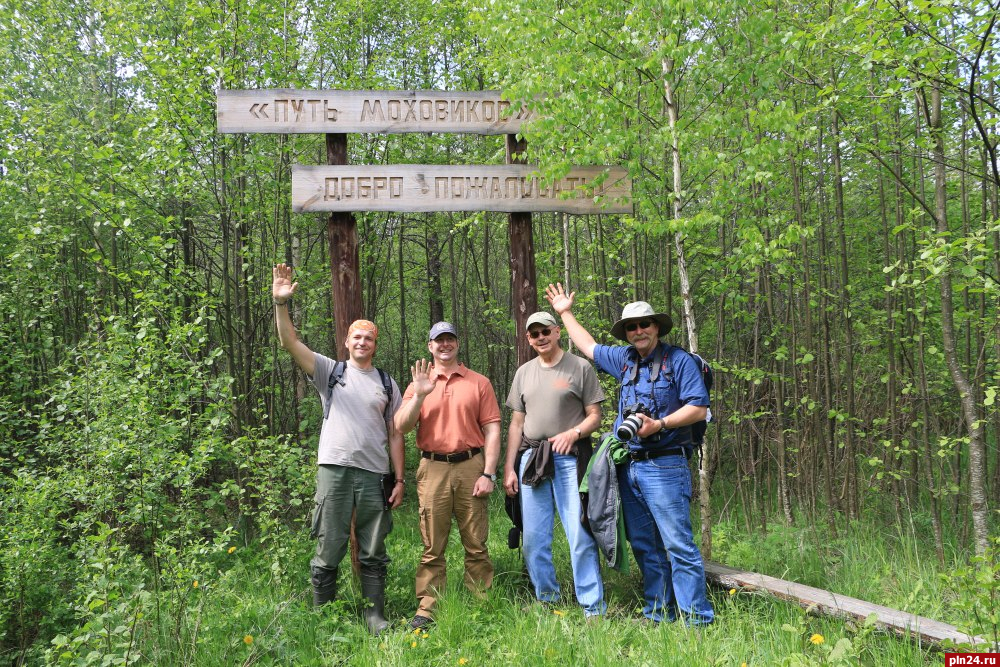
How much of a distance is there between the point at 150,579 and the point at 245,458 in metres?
1.07

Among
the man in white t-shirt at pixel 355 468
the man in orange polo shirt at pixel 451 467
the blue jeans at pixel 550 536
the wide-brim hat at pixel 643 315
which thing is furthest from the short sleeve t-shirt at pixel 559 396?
the man in white t-shirt at pixel 355 468

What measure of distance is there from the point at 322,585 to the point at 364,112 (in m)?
3.18

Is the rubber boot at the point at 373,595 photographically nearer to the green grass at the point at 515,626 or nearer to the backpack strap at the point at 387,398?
the green grass at the point at 515,626

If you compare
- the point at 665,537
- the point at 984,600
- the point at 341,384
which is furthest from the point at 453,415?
the point at 984,600

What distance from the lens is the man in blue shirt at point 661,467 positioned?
→ 11.4ft

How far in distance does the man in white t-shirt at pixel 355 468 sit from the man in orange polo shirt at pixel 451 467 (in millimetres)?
220

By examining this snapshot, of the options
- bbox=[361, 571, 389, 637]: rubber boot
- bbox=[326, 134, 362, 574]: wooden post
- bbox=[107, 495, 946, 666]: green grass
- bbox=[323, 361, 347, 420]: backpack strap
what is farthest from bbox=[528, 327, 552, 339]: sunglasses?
bbox=[361, 571, 389, 637]: rubber boot

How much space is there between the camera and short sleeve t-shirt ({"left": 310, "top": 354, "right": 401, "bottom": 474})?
3834 millimetres

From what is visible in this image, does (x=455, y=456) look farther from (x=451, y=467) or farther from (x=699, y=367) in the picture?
(x=699, y=367)

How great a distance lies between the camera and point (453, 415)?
157 inches

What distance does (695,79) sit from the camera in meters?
4.40

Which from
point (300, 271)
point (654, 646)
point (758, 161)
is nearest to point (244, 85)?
point (300, 271)

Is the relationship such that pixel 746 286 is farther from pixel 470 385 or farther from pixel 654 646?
pixel 654 646

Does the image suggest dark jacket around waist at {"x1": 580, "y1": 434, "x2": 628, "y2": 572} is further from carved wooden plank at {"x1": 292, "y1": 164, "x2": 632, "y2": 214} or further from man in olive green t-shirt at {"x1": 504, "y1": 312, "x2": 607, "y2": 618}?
carved wooden plank at {"x1": 292, "y1": 164, "x2": 632, "y2": 214}
